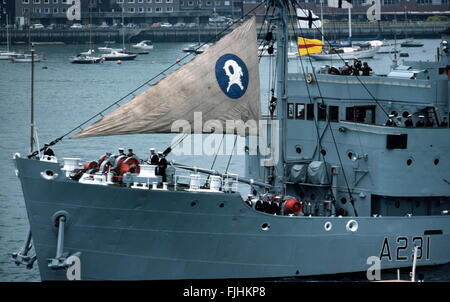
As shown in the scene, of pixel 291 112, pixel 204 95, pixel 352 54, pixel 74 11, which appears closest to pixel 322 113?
pixel 291 112

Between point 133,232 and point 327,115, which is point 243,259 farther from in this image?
point 327,115

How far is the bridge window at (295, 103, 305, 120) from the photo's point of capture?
37.2 m

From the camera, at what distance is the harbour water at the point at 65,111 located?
43.1 m

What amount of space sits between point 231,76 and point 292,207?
438 cm

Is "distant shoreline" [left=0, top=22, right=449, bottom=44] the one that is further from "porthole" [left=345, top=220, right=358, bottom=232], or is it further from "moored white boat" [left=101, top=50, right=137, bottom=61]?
"porthole" [left=345, top=220, right=358, bottom=232]

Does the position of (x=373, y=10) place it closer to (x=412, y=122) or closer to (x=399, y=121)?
(x=399, y=121)

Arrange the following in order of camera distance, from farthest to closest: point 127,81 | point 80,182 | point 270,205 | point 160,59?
point 160,59, point 127,81, point 270,205, point 80,182

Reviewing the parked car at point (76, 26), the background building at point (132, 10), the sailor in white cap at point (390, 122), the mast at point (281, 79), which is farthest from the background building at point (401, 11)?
the mast at point (281, 79)

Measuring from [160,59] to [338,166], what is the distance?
335 ft

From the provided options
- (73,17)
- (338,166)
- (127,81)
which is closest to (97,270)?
(338,166)

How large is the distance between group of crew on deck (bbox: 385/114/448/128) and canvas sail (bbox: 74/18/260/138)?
15.0ft

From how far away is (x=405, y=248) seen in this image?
119ft

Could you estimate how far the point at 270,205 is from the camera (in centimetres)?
3366

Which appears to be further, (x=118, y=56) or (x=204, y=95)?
(x=118, y=56)
